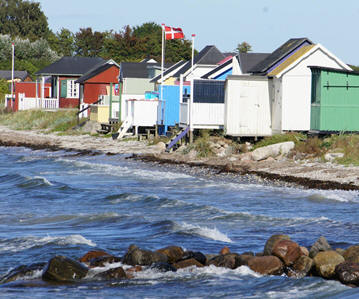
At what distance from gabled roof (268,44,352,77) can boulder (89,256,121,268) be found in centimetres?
1869

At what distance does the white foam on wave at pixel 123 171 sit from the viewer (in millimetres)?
26403

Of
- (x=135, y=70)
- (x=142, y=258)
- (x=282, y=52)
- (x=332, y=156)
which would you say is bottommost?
(x=142, y=258)

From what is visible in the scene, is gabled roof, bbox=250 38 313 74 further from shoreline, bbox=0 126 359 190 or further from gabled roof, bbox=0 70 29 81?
gabled roof, bbox=0 70 29 81

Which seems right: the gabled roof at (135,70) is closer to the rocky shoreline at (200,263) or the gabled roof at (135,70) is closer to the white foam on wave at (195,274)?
the rocky shoreline at (200,263)

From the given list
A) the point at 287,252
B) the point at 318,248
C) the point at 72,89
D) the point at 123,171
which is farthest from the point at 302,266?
the point at 72,89

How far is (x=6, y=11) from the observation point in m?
124

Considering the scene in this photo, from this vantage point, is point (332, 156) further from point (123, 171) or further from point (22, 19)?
point (22, 19)

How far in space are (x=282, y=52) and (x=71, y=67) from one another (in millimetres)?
39152

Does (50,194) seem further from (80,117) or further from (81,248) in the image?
(80,117)

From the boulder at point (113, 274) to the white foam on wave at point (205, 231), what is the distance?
11.3ft

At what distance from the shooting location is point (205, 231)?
50.1 feet

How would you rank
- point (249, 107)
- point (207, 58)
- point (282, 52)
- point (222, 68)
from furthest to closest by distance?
point (207, 58) → point (222, 68) → point (282, 52) → point (249, 107)

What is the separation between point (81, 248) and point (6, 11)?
380 ft

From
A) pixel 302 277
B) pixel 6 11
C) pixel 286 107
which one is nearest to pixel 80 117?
pixel 286 107
